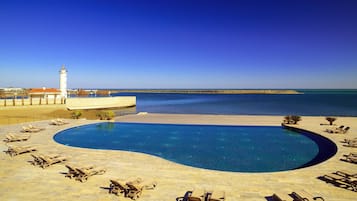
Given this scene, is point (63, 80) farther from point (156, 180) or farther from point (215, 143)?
point (156, 180)

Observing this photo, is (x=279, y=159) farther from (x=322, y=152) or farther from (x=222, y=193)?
(x=222, y=193)

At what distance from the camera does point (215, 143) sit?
1370cm

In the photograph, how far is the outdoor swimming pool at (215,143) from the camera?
10.3m

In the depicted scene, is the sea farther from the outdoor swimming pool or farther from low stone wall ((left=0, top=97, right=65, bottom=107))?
the outdoor swimming pool

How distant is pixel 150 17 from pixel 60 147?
18.4 m

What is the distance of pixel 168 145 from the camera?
13203mm

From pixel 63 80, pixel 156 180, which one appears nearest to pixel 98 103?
pixel 63 80

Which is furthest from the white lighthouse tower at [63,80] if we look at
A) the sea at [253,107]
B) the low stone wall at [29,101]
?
the sea at [253,107]

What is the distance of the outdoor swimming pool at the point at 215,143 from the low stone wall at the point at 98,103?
52.6 ft

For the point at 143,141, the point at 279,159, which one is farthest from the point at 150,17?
the point at 279,159

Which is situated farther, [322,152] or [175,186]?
[322,152]

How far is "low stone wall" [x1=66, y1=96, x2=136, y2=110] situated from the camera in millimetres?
32938

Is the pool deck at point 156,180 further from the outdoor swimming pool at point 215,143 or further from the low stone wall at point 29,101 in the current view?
the low stone wall at point 29,101

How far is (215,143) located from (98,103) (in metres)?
27.3
